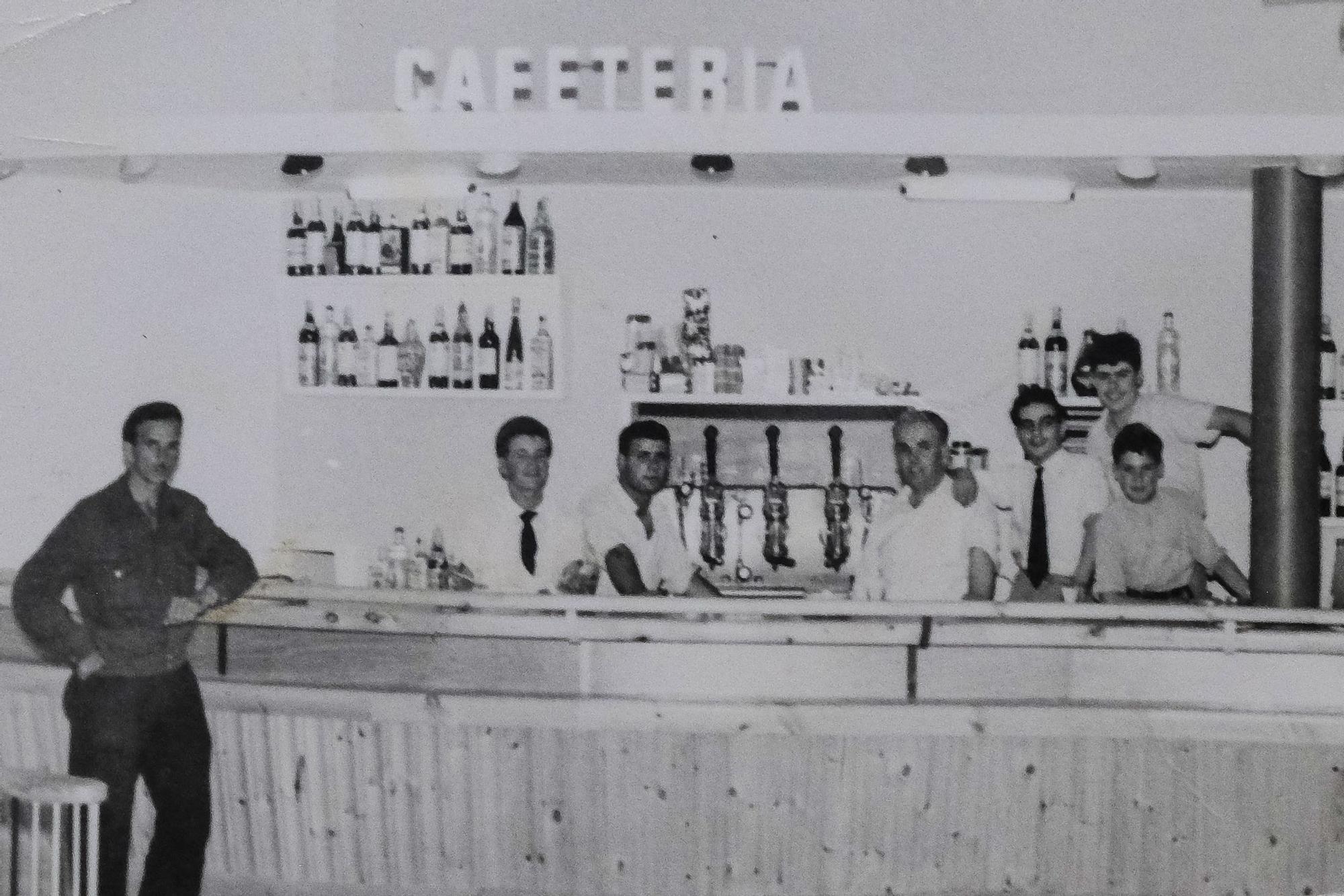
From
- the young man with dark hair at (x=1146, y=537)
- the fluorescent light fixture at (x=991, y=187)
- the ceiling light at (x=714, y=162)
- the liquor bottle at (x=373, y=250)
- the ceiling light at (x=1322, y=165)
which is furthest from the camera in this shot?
the liquor bottle at (x=373, y=250)

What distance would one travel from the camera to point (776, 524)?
4.00m

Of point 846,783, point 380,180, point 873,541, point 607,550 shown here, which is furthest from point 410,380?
point 846,783

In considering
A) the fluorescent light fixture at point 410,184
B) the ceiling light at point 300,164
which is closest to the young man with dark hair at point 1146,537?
the fluorescent light fixture at point 410,184

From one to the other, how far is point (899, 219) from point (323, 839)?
2460mm

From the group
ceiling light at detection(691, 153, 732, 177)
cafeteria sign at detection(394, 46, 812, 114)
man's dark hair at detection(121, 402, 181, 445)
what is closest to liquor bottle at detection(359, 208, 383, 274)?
cafeteria sign at detection(394, 46, 812, 114)

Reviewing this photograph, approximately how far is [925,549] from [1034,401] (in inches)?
26.9

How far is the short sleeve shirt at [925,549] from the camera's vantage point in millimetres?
3096

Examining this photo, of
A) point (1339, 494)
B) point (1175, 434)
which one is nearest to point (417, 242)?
point (1175, 434)

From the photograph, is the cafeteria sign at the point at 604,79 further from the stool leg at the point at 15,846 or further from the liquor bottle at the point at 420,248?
the stool leg at the point at 15,846

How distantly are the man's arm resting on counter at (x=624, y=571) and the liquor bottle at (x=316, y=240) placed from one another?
143 cm

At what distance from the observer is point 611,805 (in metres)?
2.75

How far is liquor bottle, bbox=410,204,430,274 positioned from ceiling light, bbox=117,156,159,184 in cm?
85

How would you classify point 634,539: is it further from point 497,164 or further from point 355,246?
point 355,246

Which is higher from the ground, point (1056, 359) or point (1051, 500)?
point (1056, 359)
